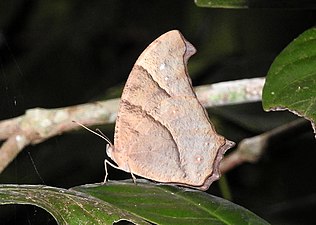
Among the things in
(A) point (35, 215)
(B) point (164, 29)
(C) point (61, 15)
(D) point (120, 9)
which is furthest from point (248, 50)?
(A) point (35, 215)

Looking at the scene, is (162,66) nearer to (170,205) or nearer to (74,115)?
(170,205)

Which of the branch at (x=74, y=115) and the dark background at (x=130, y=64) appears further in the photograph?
the dark background at (x=130, y=64)

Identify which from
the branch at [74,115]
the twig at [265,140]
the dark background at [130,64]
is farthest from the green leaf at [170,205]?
the dark background at [130,64]

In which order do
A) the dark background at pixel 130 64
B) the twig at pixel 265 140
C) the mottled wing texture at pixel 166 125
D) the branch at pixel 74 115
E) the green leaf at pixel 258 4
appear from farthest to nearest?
1. the dark background at pixel 130 64
2. the twig at pixel 265 140
3. the branch at pixel 74 115
4. the green leaf at pixel 258 4
5. the mottled wing texture at pixel 166 125

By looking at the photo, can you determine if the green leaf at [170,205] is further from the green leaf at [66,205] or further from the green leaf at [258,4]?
the green leaf at [258,4]

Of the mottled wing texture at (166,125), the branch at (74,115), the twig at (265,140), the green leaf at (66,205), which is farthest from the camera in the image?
the twig at (265,140)

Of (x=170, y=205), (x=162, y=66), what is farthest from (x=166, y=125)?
(x=170, y=205)

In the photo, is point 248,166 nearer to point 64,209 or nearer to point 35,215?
point 35,215

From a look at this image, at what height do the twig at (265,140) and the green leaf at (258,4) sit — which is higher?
the green leaf at (258,4)

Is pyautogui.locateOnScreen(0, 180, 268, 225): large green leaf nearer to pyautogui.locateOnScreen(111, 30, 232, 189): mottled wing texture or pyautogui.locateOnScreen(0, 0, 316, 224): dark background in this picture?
pyautogui.locateOnScreen(111, 30, 232, 189): mottled wing texture
